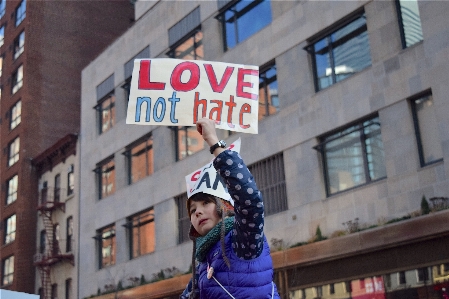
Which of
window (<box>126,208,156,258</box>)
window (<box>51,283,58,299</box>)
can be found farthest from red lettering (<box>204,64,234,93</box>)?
window (<box>51,283,58,299</box>)

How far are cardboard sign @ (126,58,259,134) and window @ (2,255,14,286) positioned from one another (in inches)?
1487

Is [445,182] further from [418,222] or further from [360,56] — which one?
[360,56]

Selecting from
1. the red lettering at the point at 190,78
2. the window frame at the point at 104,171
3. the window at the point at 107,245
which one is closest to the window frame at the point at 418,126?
the red lettering at the point at 190,78

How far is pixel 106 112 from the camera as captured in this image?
32969 millimetres

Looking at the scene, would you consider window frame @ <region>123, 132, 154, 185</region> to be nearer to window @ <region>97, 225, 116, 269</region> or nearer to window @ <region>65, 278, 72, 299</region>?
window @ <region>97, 225, 116, 269</region>

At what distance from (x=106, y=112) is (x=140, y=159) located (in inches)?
195

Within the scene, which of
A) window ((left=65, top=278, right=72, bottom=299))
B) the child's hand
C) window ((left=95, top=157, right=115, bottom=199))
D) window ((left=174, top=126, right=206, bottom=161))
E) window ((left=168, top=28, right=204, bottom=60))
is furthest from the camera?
window ((left=65, top=278, right=72, bottom=299))

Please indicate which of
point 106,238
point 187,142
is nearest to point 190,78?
point 187,142

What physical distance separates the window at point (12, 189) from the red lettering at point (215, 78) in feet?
129

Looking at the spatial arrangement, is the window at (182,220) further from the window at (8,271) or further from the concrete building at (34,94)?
the window at (8,271)

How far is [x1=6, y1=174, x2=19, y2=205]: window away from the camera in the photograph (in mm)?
42688

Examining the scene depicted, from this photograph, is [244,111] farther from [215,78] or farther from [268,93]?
[268,93]

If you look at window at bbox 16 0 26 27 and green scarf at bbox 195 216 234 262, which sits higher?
window at bbox 16 0 26 27

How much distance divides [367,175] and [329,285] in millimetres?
3500
